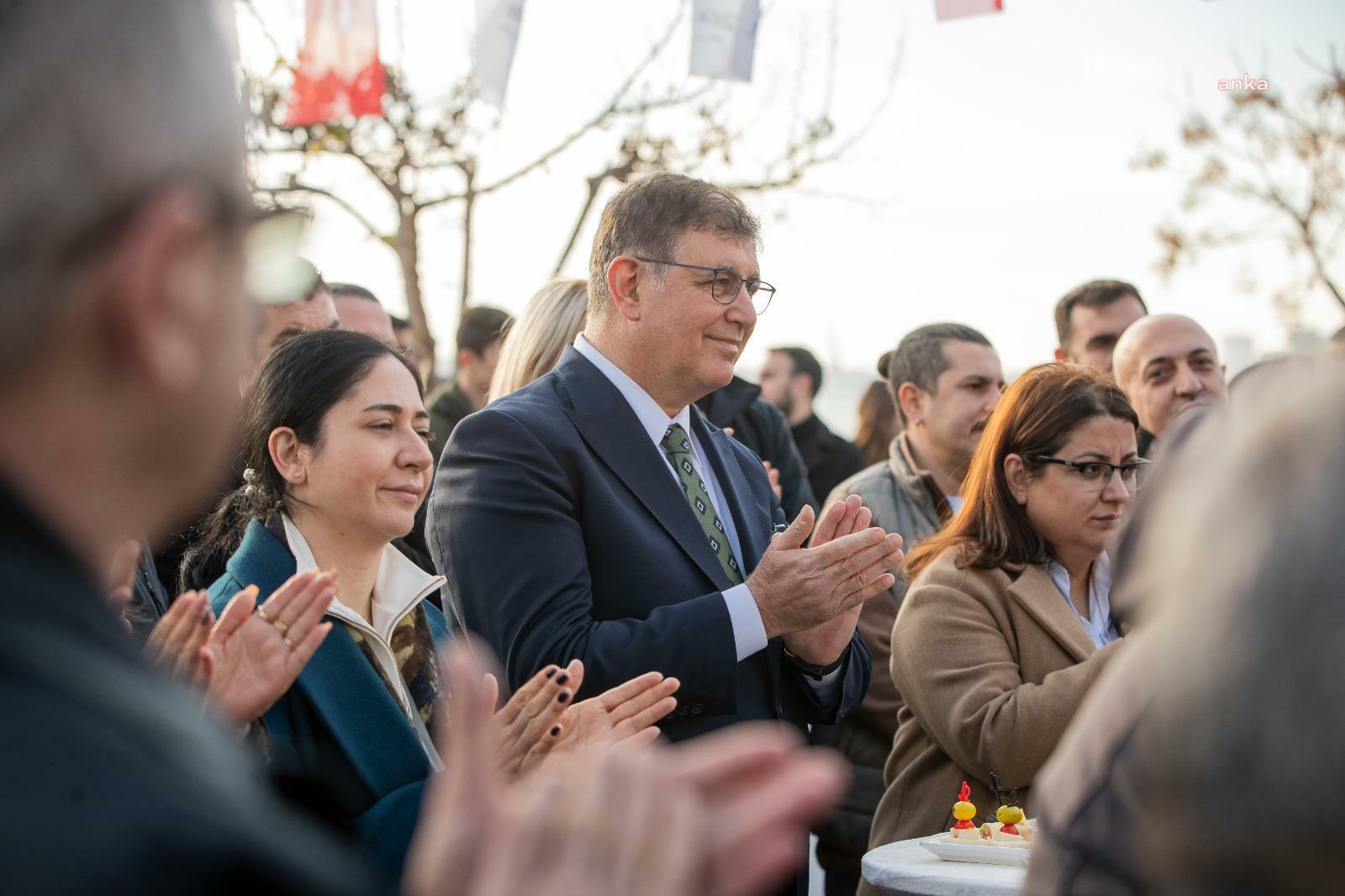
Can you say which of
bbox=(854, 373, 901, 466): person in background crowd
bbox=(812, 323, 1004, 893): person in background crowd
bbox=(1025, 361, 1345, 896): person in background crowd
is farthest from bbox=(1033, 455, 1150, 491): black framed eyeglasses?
bbox=(854, 373, 901, 466): person in background crowd

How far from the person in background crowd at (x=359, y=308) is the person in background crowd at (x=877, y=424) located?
3.07 m

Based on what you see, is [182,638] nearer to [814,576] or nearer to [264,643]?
[264,643]

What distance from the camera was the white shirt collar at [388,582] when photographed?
3.00 m

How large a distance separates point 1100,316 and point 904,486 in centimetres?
155

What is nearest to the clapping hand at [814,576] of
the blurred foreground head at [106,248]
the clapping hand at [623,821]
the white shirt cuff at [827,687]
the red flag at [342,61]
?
the white shirt cuff at [827,687]

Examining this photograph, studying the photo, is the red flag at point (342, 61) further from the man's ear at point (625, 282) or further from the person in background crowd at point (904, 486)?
the person in background crowd at point (904, 486)

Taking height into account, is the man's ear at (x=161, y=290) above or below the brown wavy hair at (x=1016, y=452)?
above

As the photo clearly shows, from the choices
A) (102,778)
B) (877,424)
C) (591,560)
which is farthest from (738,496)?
(877,424)

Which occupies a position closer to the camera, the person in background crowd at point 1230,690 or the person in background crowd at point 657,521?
the person in background crowd at point 1230,690

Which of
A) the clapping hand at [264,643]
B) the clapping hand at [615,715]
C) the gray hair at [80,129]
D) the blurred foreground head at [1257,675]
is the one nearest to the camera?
the gray hair at [80,129]

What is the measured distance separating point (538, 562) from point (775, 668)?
0.67m


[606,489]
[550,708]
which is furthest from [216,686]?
[606,489]

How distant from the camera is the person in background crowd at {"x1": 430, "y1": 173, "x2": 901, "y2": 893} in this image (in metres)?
2.90

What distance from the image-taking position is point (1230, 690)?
1001 mm
